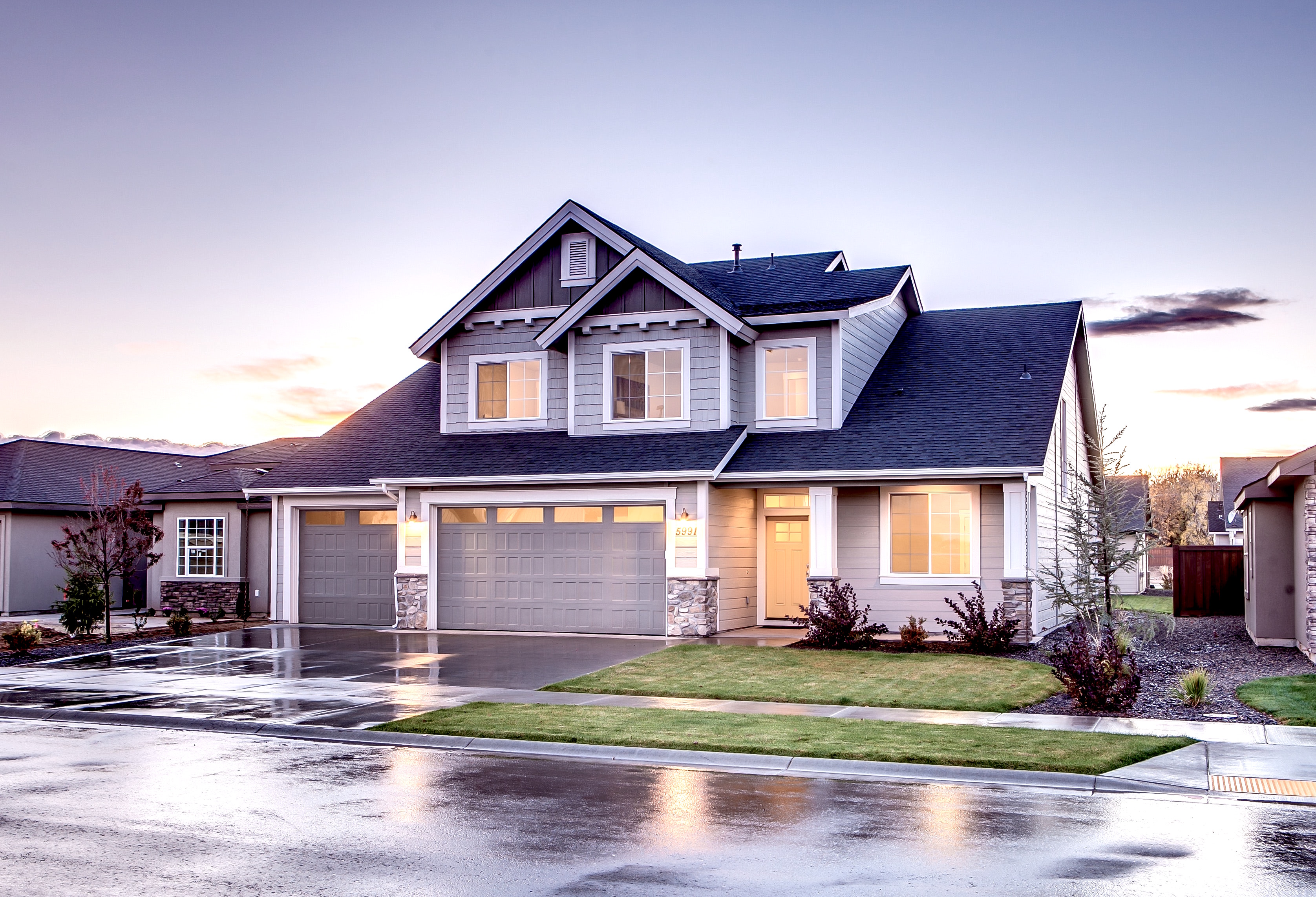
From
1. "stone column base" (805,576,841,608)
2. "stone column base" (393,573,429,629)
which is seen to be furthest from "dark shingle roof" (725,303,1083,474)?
"stone column base" (393,573,429,629)

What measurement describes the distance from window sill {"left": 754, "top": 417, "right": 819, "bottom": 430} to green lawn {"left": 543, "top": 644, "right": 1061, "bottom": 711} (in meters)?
5.47

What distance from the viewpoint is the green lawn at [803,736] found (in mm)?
10328

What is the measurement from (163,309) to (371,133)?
29.6 feet

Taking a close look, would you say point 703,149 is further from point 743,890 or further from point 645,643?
point 743,890

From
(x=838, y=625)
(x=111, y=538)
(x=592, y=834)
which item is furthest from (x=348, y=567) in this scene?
(x=592, y=834)

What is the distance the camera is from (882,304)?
23797mm

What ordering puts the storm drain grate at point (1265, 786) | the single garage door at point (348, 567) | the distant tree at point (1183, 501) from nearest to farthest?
the storm drain grate at point (1265, 786)
the single garage door at point (348, 567)
the distant tree at point (1183, 501)

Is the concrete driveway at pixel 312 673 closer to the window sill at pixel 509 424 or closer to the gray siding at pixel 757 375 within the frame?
the window sill at pixel 509 424

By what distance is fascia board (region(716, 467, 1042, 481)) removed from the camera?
19750 millimetres

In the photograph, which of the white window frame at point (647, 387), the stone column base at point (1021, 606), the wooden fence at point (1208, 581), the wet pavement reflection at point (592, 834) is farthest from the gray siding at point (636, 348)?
the wooden fence at point (1208, 581)

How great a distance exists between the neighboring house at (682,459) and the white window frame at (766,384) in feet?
0.17

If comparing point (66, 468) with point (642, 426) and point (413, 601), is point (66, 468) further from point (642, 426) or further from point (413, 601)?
point (642, 426)

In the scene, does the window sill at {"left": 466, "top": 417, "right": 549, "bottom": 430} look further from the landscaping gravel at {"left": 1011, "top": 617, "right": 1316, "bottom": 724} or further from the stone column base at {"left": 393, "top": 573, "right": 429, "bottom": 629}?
the landscaping gravel at {"left": 1011, "top": 617, "right": 1316, "bottom": 724}

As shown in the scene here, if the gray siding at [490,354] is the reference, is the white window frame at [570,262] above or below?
above
